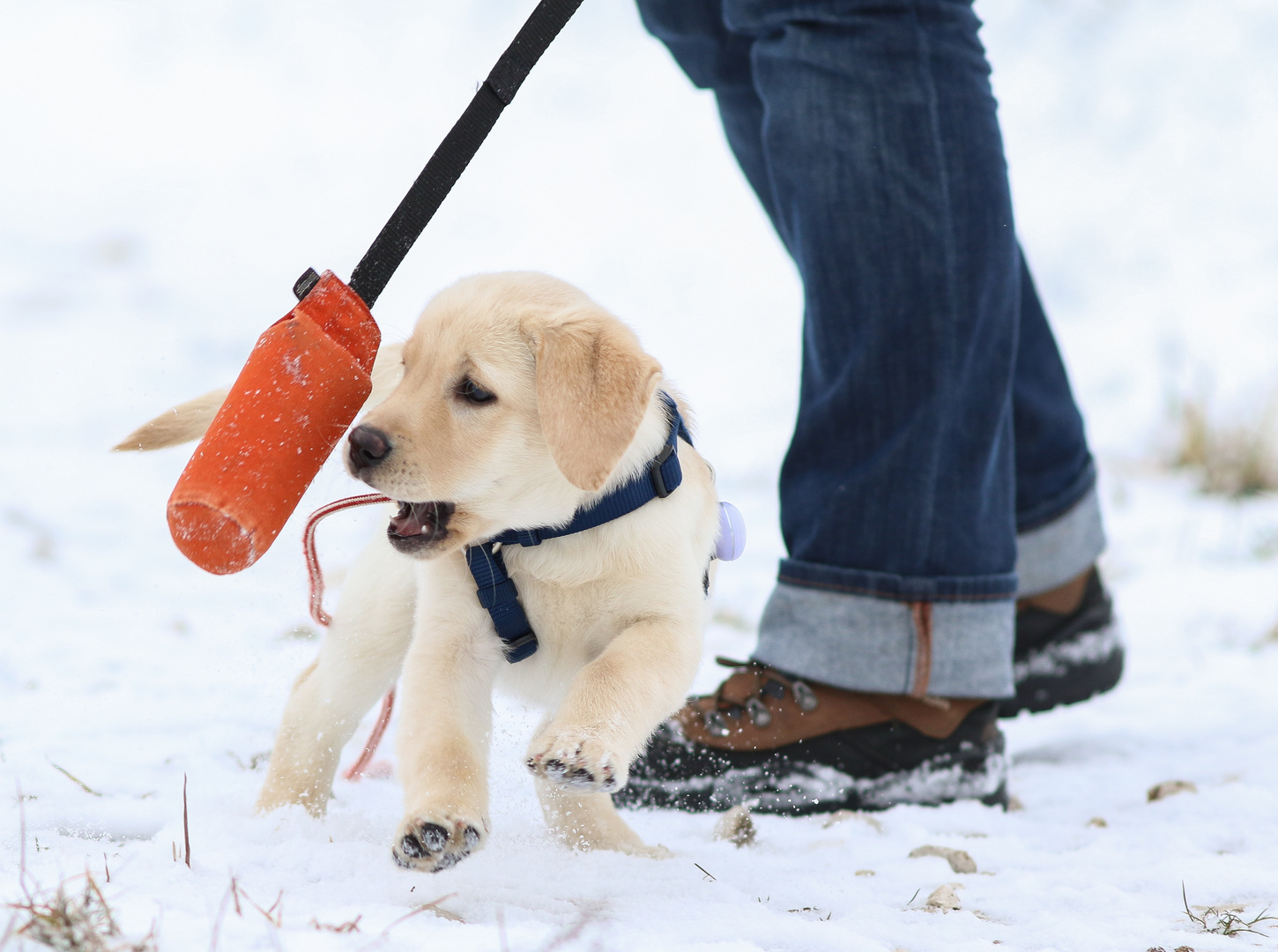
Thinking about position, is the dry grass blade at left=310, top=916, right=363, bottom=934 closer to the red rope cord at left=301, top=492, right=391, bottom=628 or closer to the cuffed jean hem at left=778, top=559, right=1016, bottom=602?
the red rope cord at left=301, top=492, right=391, bottom=628

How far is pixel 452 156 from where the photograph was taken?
1607 millimetres

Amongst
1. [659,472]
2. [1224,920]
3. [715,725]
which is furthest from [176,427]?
[1224,920]

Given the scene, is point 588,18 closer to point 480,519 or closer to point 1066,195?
point 1066,195

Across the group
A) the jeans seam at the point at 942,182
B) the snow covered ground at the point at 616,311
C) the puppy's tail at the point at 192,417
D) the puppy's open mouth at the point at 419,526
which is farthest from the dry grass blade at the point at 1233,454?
the puppy's open mouth at the point at 419,526

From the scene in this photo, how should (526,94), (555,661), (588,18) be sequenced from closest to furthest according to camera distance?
(555,661), (526,94), (588,18)

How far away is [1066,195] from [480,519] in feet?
22.2

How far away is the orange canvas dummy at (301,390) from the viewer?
153 cm

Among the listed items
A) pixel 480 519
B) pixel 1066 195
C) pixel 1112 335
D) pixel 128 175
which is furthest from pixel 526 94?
pixel 480 519

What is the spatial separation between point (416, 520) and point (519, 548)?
0.61 ft

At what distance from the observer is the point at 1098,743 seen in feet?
9.18

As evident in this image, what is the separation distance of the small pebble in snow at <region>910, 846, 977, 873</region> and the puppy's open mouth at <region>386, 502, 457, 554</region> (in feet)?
3.23

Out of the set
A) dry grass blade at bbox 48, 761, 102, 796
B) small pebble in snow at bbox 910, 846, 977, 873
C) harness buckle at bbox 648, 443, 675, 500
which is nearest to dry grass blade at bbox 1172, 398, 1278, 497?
small pebble in snow at bbox 910, 846, 977, 873

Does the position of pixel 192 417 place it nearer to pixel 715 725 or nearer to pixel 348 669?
pixel 348 669

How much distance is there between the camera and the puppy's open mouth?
1684mm
